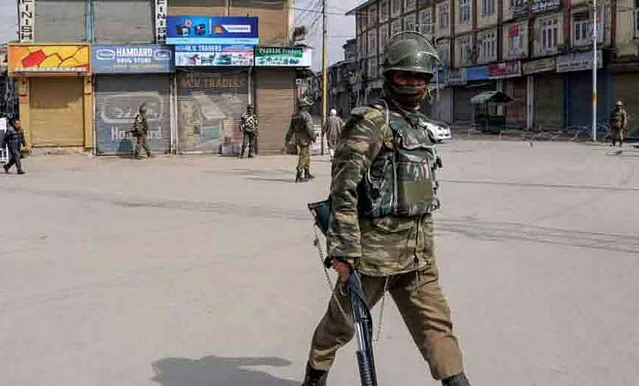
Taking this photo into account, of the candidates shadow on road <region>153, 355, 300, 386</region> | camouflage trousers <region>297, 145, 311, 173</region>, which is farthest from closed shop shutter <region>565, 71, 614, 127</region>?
shadow on road <region>153, 355, 300, 386</region>

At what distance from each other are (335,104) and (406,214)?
266 feet

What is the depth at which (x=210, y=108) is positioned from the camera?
2556 centimetres

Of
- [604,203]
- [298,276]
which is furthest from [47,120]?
[298,276]

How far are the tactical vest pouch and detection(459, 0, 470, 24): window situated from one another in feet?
169

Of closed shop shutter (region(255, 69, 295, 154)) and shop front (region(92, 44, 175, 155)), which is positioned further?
closed shop shutter (region(255, 69, 295, 154))

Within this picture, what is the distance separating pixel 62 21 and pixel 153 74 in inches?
133

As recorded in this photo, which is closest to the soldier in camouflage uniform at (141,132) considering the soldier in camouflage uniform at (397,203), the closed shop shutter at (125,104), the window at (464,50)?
the closed shop shutter at (125,104)

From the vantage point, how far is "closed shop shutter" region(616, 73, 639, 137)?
37094mm

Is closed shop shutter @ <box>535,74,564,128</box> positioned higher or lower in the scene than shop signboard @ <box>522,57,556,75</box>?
lower

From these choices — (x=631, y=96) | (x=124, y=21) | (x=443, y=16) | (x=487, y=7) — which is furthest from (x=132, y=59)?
(x=443, y=16)

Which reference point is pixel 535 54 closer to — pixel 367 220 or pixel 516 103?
pixel 516 103

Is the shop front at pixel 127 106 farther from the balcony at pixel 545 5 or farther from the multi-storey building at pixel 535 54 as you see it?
the balcony at pixel 545 5

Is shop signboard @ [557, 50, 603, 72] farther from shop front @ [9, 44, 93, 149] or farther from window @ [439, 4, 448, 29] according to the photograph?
shop front @ [9, 44, 93, 149]

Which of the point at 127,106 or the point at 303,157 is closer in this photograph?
the point at 303,157
